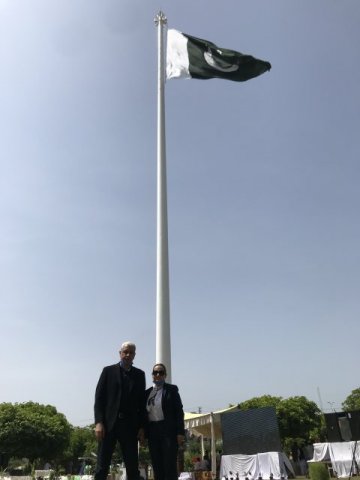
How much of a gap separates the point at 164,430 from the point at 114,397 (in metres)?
0.71

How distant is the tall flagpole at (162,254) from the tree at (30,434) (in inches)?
1315

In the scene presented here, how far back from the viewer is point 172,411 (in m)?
5.25

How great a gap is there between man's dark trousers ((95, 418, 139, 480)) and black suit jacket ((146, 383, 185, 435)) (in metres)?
0.42

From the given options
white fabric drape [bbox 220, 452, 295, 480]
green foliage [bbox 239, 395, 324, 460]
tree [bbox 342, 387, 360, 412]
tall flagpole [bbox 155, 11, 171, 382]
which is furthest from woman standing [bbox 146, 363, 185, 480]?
tree [bbox 342, 387, 360, 412]

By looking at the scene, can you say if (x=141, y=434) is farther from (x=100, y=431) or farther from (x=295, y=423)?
(x=295, y=423)

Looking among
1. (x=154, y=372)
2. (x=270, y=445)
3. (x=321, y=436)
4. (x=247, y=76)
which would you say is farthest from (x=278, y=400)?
(x=154, y=372)

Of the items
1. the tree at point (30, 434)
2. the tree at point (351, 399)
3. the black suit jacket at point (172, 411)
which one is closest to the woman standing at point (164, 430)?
the black suit jacket at point (172, 411)

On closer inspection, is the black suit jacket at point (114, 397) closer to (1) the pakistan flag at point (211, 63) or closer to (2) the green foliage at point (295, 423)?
(1) the pakistan flag at point (211, 63)

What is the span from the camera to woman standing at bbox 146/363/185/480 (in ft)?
16.7

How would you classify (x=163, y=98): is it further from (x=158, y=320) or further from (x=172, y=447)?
(x=172, y=447)

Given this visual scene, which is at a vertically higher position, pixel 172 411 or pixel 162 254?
pixel 162 254

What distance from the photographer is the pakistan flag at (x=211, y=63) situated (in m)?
13.1

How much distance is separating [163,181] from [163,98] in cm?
285

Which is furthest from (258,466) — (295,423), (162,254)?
(295,423)
